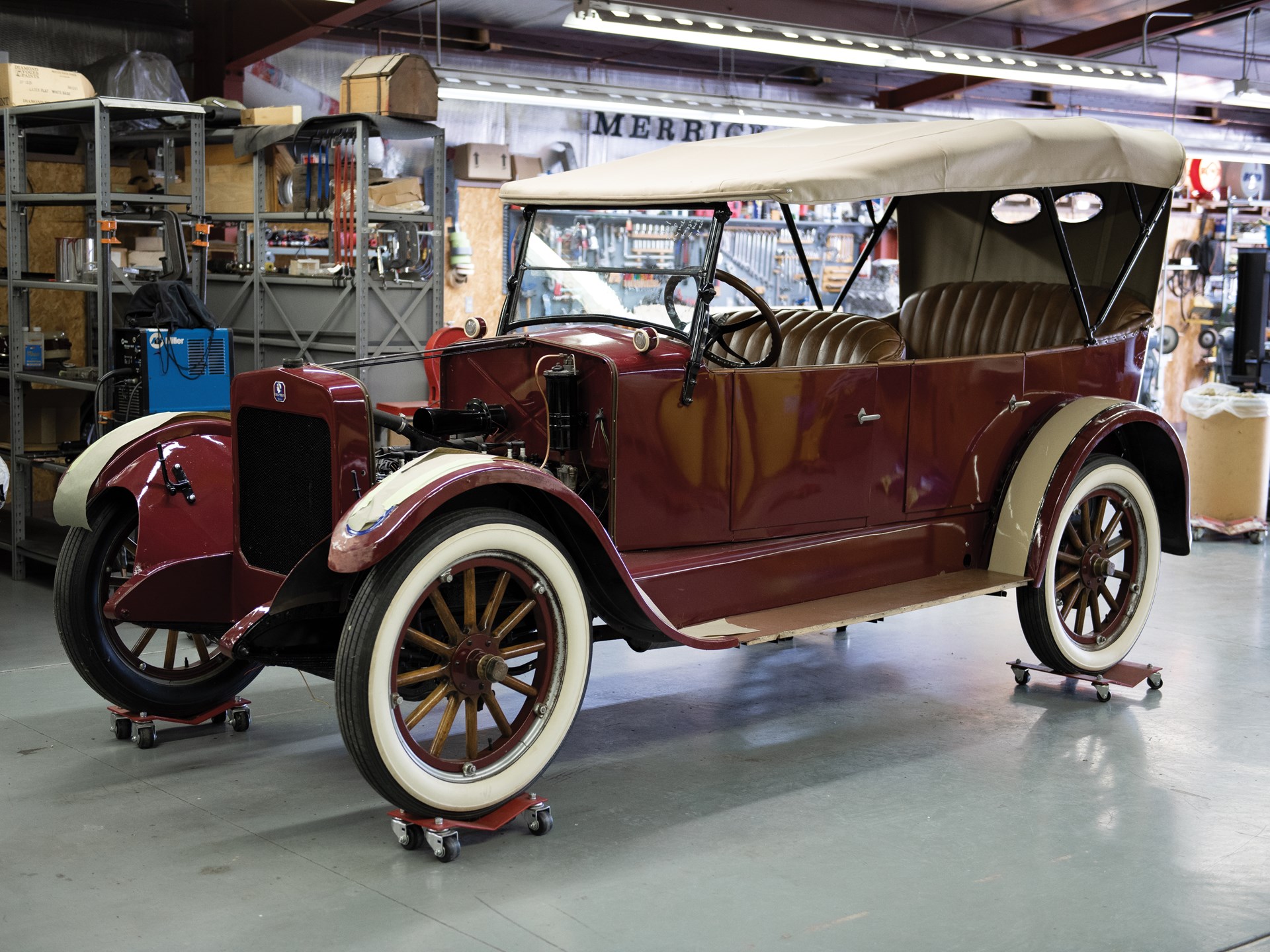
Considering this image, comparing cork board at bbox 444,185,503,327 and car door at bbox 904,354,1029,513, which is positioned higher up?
cork board at bbox 444,185,503,327

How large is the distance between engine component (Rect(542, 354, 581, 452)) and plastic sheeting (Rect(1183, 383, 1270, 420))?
5.54m

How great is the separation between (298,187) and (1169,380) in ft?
35.5

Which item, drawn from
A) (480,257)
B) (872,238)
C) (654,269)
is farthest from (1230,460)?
(480,257)

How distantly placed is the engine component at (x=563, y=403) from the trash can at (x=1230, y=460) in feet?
18.2

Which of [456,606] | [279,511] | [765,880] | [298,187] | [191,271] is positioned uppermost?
[298,187]

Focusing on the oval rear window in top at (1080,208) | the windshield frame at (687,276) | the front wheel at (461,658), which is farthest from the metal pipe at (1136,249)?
the oval rear window in top at (1080,208)

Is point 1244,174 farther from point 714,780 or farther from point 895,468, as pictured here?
point 714,780

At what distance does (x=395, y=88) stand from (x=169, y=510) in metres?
4.12

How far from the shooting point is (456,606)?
150 inches

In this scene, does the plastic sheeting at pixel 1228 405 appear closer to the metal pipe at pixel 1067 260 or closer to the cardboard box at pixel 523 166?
the metal pipe at pixel 1067 260

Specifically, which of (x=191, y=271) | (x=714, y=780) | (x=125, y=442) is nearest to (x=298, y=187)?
(x=191, y=271)

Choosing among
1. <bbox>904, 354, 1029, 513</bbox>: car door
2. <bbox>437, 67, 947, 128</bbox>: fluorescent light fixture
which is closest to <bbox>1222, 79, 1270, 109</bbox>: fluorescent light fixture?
<bbox>437, 67, 947, 128</bbox>: fluorescent light fixture

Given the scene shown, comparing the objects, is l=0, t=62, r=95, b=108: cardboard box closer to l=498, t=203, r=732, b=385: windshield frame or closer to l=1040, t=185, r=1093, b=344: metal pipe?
l=498, t=203, r=732, b=385: windshield frame

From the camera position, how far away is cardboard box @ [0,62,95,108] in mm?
7039
